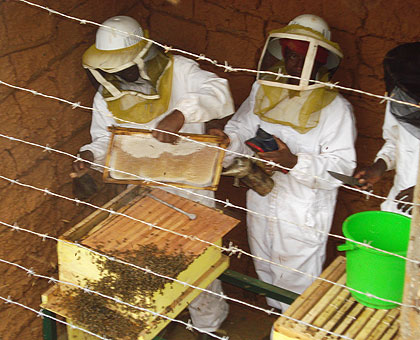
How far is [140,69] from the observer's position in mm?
2994

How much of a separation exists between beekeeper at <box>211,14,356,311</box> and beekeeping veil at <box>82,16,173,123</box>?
445mm

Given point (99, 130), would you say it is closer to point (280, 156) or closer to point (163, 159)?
point (163, 159)

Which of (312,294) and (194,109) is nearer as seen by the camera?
(312,294)

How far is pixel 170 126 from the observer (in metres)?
2.73

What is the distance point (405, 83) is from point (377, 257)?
2.85ft

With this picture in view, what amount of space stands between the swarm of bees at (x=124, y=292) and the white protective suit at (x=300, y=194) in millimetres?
823

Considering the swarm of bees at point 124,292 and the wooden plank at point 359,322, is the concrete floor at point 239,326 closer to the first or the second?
the swarm of bees at point 124,292

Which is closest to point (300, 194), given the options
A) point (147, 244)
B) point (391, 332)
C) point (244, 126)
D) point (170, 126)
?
point (244, 126)

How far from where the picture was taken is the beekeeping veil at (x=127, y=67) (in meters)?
2.96

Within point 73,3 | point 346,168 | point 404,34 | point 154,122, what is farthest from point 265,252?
point 73,3

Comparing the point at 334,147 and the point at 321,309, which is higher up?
the point at 334,147

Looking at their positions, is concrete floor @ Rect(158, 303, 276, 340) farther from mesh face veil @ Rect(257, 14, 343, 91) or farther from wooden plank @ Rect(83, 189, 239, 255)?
mesh face veil @ Rect(257, 14, 343, 91)

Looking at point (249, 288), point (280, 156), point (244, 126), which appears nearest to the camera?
point (249, 288)

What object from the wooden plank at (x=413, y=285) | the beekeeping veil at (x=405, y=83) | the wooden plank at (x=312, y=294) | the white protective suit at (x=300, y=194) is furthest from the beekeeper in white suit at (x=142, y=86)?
the wooden plank at (x=413, y=285)
